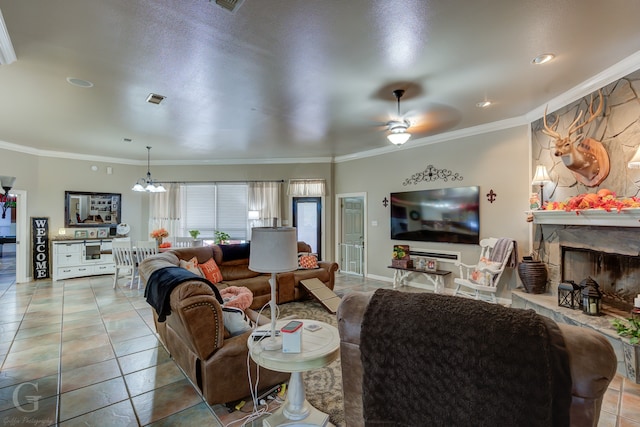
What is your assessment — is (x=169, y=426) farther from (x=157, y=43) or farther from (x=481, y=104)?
(x=481, y=104)

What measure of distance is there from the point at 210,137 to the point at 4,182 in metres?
3.10

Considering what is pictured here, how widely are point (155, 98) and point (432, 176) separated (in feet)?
15.0

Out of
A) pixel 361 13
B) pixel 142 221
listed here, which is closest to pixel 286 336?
pixel 361 13

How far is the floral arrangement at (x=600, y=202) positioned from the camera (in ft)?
9.22

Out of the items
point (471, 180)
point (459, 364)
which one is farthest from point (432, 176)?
point (459, 364)

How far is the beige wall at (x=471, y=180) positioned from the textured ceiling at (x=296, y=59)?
48 cm

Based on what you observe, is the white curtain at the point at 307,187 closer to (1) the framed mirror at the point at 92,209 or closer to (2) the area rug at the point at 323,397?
(1) the framed mirror at the point at 92,209

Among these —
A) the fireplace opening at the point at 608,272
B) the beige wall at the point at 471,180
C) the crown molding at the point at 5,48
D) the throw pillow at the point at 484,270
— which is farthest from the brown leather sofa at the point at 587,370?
the beige wall at the point at 471,180

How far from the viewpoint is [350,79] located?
10.3 ft

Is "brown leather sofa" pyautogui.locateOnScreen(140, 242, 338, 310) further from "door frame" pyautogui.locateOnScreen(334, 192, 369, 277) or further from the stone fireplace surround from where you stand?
the stone fireplace surround

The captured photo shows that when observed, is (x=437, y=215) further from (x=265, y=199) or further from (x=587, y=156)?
(x=265, y=199)

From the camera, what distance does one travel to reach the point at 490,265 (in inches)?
175

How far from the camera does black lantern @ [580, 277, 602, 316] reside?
3086 millimetres

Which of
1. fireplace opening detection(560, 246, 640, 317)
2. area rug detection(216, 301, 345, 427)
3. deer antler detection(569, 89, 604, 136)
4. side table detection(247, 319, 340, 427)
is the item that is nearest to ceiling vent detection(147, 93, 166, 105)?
side table detection(247, 319, 340, 427)
